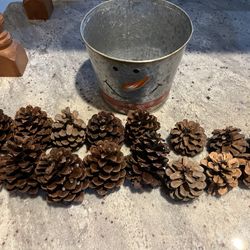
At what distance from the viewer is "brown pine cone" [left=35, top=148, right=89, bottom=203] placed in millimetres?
749

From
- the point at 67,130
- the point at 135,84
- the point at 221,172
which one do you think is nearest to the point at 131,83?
the point at 135,84

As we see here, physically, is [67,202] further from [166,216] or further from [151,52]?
[151,52]

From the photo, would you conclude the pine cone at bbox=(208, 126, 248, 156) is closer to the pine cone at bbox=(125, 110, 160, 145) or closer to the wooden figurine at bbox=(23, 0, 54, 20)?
the pine cone at bbox=(125, 110, 160, 145)

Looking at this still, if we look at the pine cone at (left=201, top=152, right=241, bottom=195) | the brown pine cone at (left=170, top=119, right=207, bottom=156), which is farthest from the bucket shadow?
the pine cone at (left=201, top=152, right=241, bottom=195)

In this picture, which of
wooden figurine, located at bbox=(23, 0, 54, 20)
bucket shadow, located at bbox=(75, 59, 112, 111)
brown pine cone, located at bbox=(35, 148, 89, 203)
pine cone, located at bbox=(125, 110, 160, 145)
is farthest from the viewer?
wooden figurine, located at bbox=(23, 0, 54, 20)

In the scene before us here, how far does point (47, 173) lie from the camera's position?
74 centimetres

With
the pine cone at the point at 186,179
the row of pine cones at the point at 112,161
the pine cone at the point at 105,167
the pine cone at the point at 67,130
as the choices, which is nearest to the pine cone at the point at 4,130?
the row of pine cones at the point at 112,161

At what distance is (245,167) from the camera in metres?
0.81

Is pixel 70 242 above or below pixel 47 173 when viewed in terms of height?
below

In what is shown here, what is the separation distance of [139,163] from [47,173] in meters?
0.22

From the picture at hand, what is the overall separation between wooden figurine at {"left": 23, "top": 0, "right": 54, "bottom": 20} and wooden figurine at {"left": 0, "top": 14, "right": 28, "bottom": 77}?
0.28 m

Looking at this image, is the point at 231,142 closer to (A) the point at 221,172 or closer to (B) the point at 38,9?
(A) the point at 221,172

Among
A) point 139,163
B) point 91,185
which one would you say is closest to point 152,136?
point 139,163

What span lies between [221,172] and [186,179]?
94mm
